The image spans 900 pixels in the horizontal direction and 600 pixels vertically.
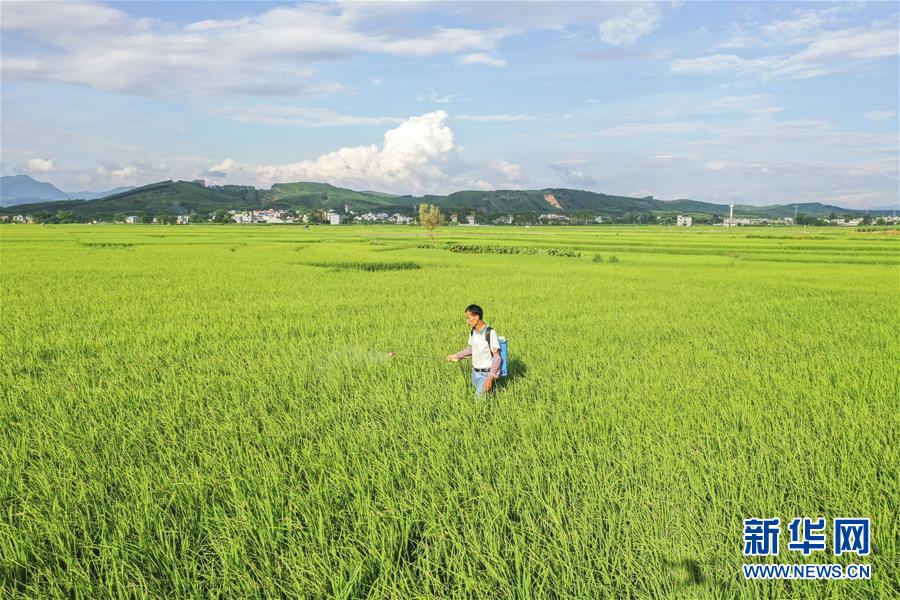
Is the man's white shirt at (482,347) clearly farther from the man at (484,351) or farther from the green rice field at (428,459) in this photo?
the green rice field at (428,459)

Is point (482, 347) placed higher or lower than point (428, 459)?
higher

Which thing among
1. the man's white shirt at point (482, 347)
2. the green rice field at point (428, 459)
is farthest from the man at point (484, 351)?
the green rice field at point (428, 459)

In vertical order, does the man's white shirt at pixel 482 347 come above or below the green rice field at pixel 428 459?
above

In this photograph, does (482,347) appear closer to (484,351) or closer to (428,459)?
(484,351)

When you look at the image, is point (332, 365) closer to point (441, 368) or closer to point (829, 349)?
point (441, 368)

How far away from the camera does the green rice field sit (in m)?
2.70

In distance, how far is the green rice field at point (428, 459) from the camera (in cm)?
270

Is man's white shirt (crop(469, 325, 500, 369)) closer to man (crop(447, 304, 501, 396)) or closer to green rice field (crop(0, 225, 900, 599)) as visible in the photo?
man (crop(447, 304, 501, 396))

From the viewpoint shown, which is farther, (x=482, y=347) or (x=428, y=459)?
(x=482, y=347)

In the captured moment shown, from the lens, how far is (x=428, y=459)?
386cm

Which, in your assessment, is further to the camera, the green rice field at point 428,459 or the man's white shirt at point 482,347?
the man's white shirt at point 482,347

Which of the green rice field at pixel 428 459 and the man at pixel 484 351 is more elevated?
the man at pixel 484 351

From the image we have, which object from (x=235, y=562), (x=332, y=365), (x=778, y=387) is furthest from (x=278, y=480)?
(x=778, y=387)

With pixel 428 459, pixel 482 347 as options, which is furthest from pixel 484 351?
pixel 428 459
